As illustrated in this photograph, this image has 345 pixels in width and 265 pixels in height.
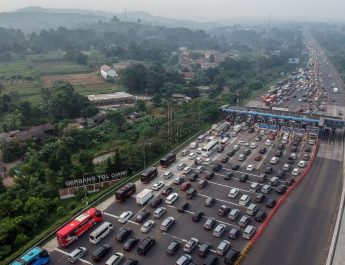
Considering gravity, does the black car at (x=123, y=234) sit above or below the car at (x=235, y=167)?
below

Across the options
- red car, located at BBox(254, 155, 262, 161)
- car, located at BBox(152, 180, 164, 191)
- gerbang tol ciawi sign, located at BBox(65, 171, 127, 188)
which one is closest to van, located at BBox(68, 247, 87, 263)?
gerbang tol ciawi sign, located at BBox(65, 171, 127, 188)

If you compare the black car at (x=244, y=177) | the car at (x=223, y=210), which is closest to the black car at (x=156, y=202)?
the car at (x=223, y=210)

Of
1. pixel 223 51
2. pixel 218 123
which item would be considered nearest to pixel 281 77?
pixel 218 123

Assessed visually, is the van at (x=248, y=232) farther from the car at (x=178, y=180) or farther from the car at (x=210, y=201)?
the car at (x=178, y=180)

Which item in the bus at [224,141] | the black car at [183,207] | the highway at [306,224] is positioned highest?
the bus at [224,141]

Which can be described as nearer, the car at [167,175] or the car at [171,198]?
the car at [171,198]

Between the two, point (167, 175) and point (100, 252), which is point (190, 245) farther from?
point (167, 175)

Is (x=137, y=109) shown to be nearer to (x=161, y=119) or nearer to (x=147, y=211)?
(x=161, y=119)
